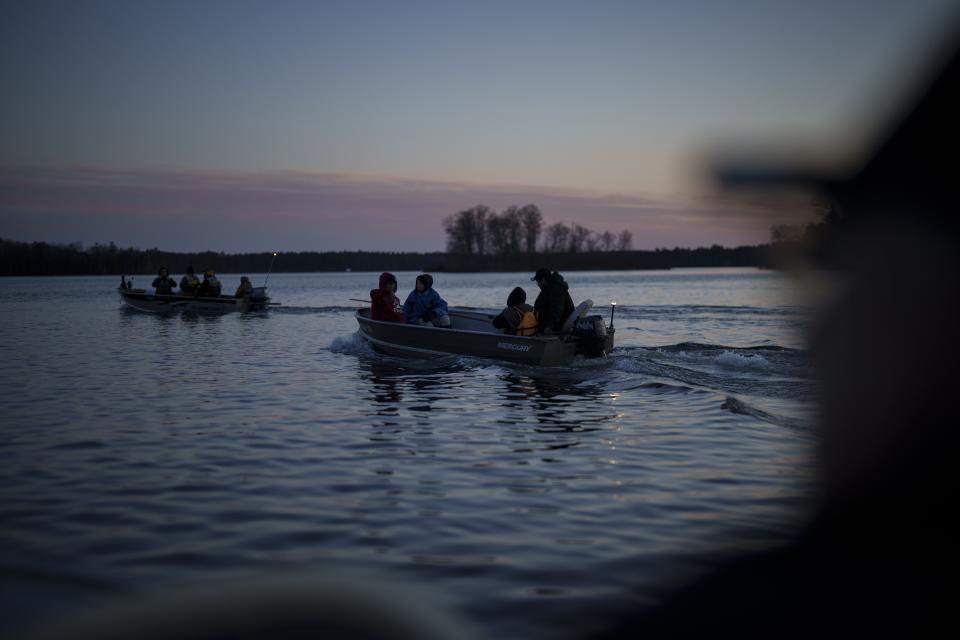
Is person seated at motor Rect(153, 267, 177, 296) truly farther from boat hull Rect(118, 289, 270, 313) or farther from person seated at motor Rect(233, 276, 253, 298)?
person seated at motor Rect(233, 276, 253, 298)

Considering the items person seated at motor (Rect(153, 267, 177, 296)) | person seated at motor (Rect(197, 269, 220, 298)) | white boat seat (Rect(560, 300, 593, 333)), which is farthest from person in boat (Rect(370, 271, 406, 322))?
person seated at motor (Rect(153, 267, 177, 296))

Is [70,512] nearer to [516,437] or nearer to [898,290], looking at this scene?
[516,437]

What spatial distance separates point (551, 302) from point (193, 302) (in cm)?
2505

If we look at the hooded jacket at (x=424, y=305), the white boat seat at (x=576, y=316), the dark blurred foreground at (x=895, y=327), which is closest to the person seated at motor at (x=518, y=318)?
the white boat seat at (x=576, y=316)

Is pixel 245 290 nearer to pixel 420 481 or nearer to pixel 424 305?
pixel 424 305

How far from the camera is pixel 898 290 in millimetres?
1514

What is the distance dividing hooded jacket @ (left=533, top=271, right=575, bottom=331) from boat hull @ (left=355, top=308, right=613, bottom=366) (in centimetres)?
60

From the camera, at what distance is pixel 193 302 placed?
118ft

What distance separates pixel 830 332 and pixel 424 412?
9516 millimetres

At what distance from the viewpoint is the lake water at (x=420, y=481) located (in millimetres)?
4645

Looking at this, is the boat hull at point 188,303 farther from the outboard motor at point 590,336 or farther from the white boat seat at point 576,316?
the outboard motor at point 590,336

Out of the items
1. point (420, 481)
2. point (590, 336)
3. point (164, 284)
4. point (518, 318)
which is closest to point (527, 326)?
point (518, 318)

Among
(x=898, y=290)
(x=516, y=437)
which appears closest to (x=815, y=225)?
(x=898, y=290)

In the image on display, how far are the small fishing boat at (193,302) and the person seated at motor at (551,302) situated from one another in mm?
21294
